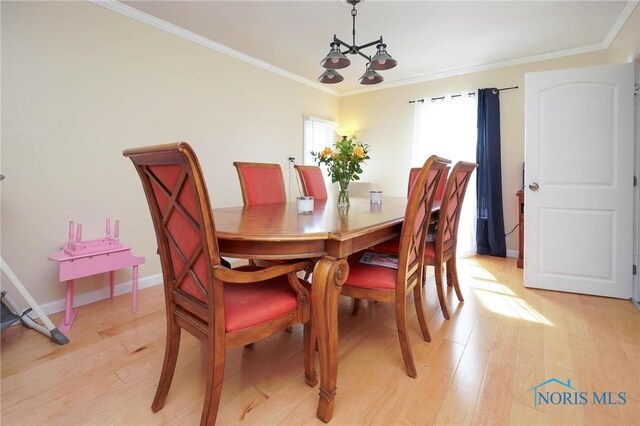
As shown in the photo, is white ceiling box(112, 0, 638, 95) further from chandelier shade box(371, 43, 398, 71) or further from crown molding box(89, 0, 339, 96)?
chandelier shade box(371, 43, 398, 71)

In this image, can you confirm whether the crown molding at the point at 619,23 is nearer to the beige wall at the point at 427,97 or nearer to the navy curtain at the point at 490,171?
the beige wall at the point at 427,97

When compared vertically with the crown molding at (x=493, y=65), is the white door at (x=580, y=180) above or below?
below

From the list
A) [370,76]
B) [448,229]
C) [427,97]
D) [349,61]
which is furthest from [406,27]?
[448,229]

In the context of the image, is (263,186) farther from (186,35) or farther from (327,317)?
(186,35)

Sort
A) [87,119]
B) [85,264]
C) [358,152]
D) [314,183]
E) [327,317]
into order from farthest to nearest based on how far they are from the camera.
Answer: [314,183] → [87,119] → [85,264] → [358,152] → [327,317]

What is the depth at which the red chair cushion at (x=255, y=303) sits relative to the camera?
1.11 meters

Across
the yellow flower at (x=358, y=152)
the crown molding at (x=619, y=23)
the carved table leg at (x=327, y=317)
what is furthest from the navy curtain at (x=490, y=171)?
the carved table leg at (x=327, y=317)

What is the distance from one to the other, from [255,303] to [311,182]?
6.24 feet

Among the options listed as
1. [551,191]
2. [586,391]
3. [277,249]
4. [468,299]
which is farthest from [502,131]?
[277,249]

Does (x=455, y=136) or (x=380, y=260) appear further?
(x=455, y=136)

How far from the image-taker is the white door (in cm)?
242

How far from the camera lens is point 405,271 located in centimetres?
150

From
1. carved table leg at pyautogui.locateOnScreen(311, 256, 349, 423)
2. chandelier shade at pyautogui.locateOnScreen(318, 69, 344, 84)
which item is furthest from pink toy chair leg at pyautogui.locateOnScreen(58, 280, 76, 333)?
chandelier shade at pyautogui.locateOnScreen(318, 69, 344, 84)
